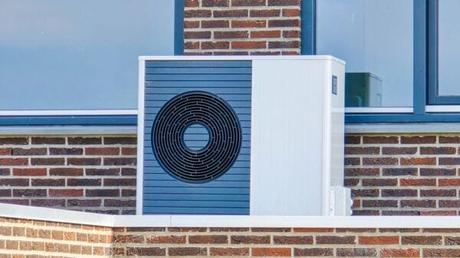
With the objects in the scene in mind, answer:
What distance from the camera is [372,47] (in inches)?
342

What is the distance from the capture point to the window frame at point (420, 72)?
28.0 feet

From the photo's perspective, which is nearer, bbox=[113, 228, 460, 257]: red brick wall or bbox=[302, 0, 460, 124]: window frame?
bbox=[113, 228, 460, 257]: red brick wall

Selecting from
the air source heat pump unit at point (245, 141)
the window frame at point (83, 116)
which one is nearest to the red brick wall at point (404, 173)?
the air source heat pump unit at point (245, 141)

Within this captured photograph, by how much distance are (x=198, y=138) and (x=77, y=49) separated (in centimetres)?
160

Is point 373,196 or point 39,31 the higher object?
point 39,31

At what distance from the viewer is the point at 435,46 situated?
8648mm

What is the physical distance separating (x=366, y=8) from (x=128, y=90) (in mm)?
1518

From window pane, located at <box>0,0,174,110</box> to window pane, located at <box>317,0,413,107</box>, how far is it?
104 centimetres

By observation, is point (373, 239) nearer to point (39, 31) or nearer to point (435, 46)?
point (435, 46)

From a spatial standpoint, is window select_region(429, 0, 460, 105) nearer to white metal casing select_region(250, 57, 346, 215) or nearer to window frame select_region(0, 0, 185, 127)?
white metal casing select_region(250, 57, 346, 215)

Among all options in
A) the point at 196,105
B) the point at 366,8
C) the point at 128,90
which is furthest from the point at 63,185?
the point at 366,8

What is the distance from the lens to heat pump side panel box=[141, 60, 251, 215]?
7.82 metres

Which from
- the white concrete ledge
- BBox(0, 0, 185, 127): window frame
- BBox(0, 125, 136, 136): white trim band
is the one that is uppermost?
BBox(0, 0, 185, 127): window frame

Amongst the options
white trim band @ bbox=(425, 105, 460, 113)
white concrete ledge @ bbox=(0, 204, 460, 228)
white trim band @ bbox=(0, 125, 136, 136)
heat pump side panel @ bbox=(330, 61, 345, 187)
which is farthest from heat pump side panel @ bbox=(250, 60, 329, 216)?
white trim band @ bbox=(0, 125, 136, 136)
